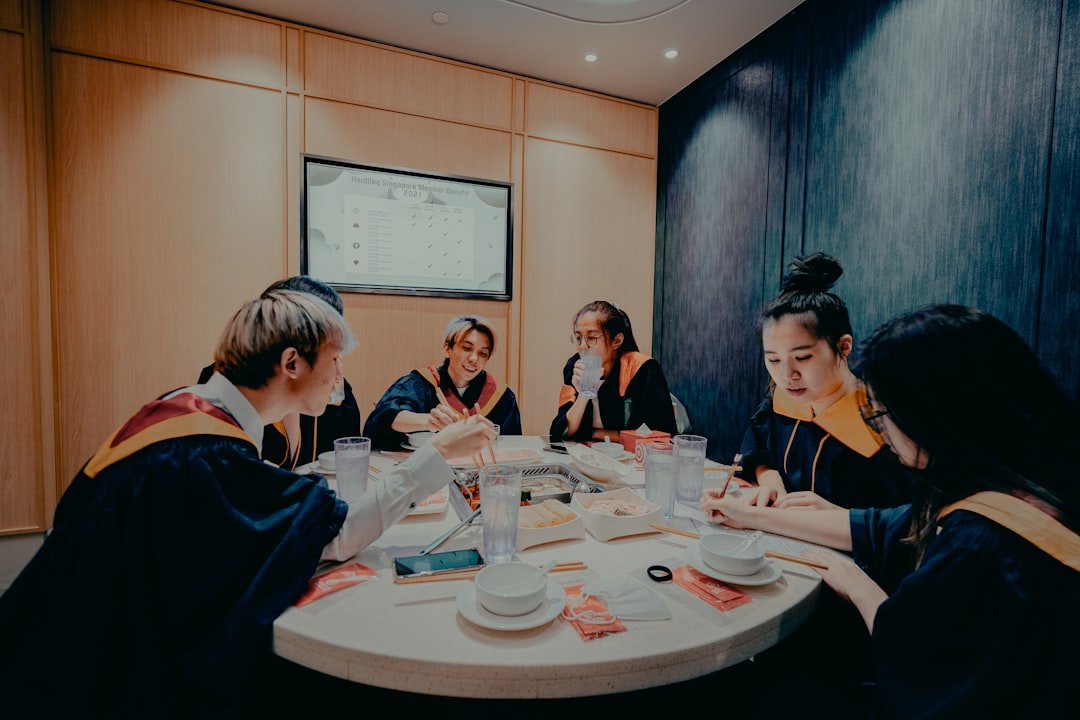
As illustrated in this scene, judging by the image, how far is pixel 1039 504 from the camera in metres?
0.76

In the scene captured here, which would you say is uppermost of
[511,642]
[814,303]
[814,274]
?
[814,274]

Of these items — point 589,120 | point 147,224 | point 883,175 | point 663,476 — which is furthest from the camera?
point 589,120

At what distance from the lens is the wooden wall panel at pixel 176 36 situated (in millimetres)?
2529

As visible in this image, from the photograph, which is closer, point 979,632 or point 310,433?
point 979,632

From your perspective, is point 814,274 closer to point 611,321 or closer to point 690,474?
point 690,474

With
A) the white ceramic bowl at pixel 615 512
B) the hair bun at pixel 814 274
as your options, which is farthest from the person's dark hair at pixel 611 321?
the white ceramic bowl at pixel 615 512

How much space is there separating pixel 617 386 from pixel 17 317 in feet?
9.91

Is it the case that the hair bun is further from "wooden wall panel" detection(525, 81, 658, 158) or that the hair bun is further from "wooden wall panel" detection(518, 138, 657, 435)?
"wooden wall panel" detection(525, 81, 658, 158)

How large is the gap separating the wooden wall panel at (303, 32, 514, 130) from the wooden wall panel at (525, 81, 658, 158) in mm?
217

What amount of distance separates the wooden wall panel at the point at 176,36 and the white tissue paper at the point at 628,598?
327cm

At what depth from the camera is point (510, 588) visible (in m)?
0.87

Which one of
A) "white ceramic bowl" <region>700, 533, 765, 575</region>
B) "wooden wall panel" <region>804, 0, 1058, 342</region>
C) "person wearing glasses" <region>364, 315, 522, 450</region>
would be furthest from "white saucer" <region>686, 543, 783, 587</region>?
"wooden wall panel" <region>804, 0, 1058, 342</region>

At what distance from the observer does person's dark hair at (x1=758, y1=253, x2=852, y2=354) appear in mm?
1539

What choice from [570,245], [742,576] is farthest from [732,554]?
[570,245]
